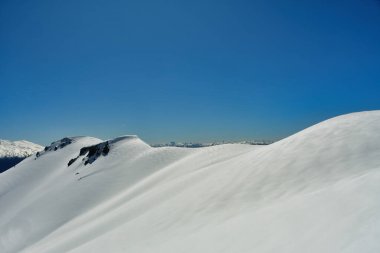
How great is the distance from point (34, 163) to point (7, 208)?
98.5 ft

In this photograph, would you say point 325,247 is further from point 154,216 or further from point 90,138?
point 90,138

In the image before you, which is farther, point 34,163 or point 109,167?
point 34,163

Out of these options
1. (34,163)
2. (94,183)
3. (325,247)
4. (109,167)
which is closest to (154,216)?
(325,247)

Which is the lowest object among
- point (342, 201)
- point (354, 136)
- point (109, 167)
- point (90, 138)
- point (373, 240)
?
point (373, 240)

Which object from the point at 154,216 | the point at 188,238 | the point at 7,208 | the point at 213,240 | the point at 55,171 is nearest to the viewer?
the point at 213,240

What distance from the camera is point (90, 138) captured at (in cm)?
10388

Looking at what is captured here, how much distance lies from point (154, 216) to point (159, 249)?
613 centimetres

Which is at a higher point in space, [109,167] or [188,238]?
[109,167]

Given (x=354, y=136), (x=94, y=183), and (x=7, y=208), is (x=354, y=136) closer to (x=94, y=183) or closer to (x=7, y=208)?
(x=94, y=183)

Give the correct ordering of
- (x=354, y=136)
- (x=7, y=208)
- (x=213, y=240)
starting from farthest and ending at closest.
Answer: (x=7, y=208) < (x=354, y=136) < (x=213, y=240)

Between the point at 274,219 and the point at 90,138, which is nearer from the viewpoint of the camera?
the point at 274,219

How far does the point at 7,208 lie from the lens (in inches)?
2126

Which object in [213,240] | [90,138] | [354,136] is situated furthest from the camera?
[90,138]

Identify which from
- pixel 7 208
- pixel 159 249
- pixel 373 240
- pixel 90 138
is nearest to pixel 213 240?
pixel 159 249
